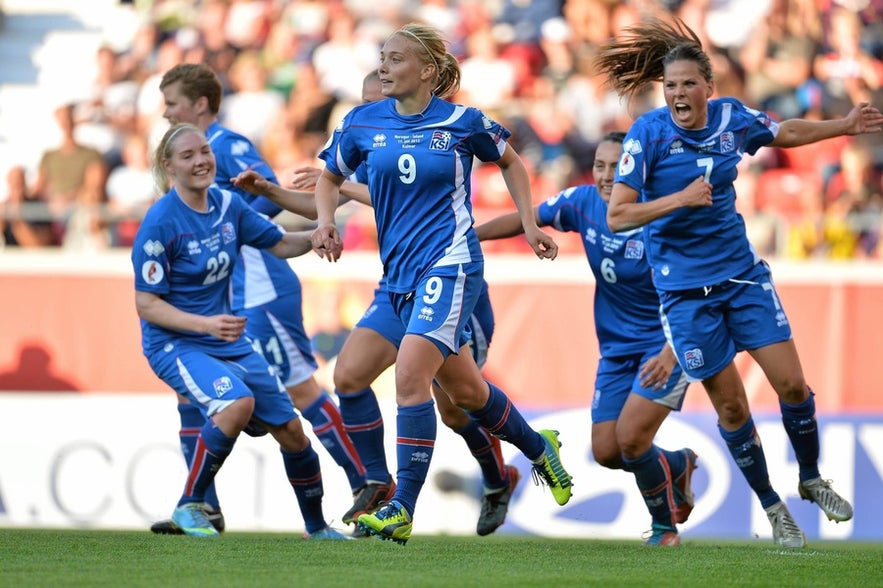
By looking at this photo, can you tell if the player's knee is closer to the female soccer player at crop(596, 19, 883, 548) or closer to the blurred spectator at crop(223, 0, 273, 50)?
the female soccer player at crop(596, 19, 883, 548)

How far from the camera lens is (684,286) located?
743 centimetres

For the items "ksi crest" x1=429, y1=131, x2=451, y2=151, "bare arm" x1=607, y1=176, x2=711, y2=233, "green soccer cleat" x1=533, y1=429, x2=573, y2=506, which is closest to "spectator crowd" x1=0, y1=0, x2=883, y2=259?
"green soccer cleat" x1=533, y1=429, x2=573, y2=506

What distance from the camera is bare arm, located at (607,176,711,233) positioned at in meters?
6.91

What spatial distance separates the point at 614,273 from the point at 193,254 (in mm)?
2460

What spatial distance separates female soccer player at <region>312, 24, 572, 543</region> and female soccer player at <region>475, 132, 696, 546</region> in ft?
3.92

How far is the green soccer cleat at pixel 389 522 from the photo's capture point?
6.27m

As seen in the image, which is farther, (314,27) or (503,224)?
(314,27)

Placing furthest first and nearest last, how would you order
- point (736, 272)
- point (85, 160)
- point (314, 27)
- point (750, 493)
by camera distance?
1. point (314, 27)
2. point (85, 160)
3. point (750, 493)
4. point (736, 272)

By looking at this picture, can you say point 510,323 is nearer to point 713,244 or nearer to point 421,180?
point 713,244

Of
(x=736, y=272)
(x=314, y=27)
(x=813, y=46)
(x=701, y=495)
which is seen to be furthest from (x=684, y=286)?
(x=314, y=27)

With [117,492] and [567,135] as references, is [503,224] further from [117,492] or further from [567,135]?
[567,135]

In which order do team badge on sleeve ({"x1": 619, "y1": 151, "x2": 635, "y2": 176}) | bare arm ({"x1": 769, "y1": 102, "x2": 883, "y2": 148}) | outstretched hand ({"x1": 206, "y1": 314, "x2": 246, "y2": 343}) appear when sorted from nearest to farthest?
1. team badge on sleeve ({"x1": 619, "y1": 151, "x2": 635, "y2": 176})
2. outstretched hand ({"x1": 206, "y1": 314, "x2": 246, "y2": 343})
3. bare arm ({"x1": 769, "y1": 102, "x2": 883, "y2": 148})

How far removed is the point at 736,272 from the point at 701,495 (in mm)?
4184

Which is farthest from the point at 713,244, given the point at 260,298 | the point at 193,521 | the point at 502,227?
the point at 193,521
